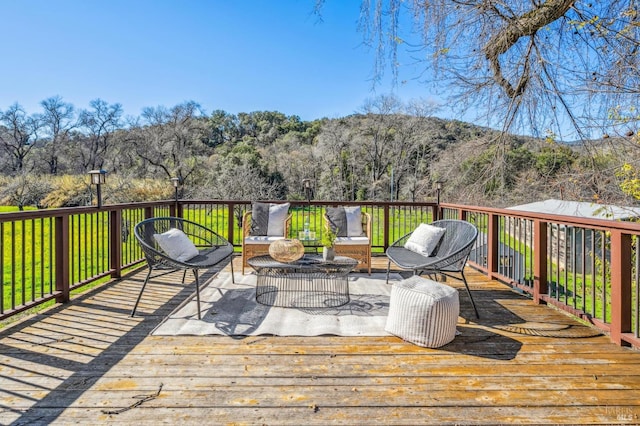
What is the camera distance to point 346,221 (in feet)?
16.6

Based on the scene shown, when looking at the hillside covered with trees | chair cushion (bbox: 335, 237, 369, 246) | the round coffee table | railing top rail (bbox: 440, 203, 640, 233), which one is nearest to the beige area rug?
the round coffee table

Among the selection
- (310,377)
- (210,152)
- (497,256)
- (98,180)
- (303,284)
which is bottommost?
(310,377)

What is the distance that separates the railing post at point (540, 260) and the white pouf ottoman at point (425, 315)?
142cm

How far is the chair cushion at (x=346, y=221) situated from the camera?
16.5 feet

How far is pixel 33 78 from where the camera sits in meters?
16.3

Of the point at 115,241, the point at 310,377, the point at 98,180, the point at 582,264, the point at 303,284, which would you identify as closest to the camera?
the point at 310,377

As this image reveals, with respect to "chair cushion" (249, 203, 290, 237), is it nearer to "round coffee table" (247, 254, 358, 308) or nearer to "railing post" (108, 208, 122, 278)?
"round coffee table" (247, 254, 358, 308)

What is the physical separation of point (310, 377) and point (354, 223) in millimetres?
3194

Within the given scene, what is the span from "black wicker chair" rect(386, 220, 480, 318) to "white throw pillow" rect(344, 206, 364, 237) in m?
0.80

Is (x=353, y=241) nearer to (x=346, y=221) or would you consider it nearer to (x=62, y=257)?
(x=346, y=221)

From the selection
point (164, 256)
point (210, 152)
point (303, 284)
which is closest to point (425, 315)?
point (303, 284)

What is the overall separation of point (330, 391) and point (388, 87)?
244 cm

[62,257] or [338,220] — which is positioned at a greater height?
[338,220]

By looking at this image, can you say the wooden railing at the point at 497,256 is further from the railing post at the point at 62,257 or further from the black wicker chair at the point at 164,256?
the black wicker chair at the point at 164,256
